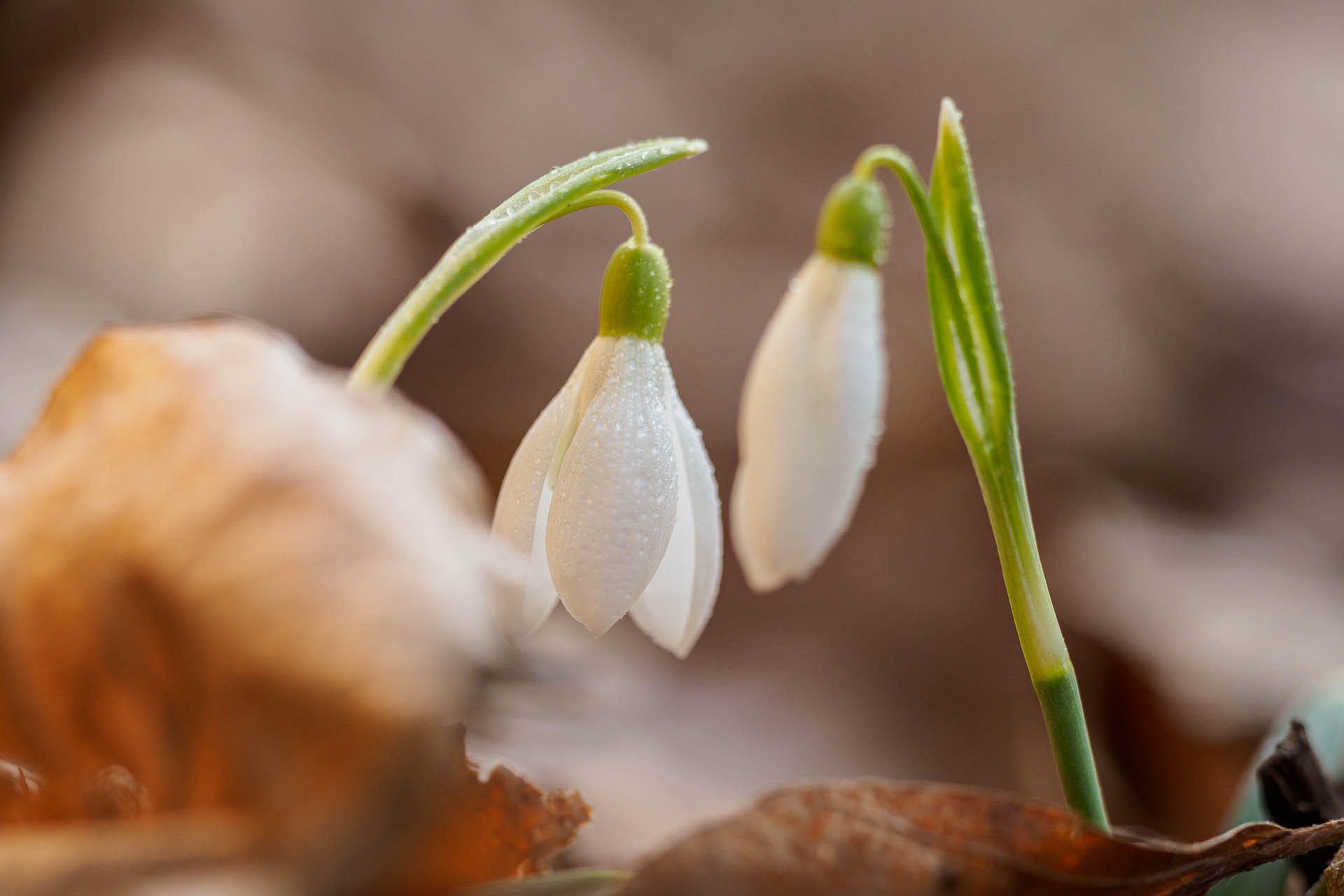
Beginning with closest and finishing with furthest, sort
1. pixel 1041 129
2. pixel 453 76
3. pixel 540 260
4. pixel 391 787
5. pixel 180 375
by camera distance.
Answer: pixel 391 787
pixel 180 375
pixel 540 260
pixel 453 76
pixel 1041 129

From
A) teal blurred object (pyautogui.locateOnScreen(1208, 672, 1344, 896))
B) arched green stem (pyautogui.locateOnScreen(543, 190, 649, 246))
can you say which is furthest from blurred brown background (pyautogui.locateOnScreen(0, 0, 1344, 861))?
arched green stem (pyautogui.locateOnScreen(543, 190, 649, 246))

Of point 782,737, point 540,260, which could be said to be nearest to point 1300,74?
point 540,260

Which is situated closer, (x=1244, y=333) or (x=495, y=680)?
(x=495, y=680)

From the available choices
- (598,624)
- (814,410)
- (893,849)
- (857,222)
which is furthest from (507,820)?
(857,222)

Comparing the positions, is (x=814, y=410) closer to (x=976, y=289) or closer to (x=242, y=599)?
(x=976, y=289)

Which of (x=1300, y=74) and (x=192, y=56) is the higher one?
(x=192, y=56)

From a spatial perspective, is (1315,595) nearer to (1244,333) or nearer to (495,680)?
(1244,333)

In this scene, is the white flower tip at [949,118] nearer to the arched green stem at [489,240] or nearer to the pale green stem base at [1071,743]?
the arched green stem at [489,240]
